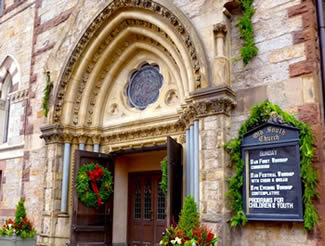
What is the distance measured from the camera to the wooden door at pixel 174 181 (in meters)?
7.82

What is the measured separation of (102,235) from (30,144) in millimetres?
3823

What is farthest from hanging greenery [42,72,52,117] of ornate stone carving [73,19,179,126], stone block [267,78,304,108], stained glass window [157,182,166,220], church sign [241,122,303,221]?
stone block [267,78,304,108]

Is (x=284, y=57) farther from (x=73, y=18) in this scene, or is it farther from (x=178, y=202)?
(x=73, y=18)

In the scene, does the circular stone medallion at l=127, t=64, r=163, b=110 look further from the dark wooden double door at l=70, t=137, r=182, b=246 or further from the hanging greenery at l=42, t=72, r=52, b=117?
the hanging greenery at l=42, t=72, r=52, b=117

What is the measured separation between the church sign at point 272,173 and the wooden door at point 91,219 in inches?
166

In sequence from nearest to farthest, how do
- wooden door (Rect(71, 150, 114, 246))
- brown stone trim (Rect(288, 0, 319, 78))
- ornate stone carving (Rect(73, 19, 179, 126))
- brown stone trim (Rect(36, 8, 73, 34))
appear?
brown stone trim (Rect(288, 0, 319, 78)), wooden door (Rect(71, 150, 114, 246)), ornate stone carving (Rect(73, 19, 179, 126)), brown stone trim (Rect(36, 8, 73, 34))

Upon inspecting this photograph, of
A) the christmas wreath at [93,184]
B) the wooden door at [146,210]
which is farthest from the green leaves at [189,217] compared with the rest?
the wooden door at [146,210]

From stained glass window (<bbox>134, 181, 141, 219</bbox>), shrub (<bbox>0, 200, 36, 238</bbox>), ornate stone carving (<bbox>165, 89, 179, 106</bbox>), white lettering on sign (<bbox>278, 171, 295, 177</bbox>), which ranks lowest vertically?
shrub (<bbox>0, 200, 36, 238</bbox>)

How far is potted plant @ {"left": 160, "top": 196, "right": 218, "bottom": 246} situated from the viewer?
652 centimetres

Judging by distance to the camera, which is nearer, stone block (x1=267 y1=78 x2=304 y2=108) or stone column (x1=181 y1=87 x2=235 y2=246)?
stone block (x1=267 y1=78 x2=304 y2=108)

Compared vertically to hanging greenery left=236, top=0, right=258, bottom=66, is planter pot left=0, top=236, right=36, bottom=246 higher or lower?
lower

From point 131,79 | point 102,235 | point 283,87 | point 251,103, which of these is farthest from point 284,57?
point 102,235

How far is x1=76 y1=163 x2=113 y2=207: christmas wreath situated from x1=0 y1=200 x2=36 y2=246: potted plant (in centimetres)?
235

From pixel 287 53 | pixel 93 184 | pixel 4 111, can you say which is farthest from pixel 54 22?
pixel 287 53
